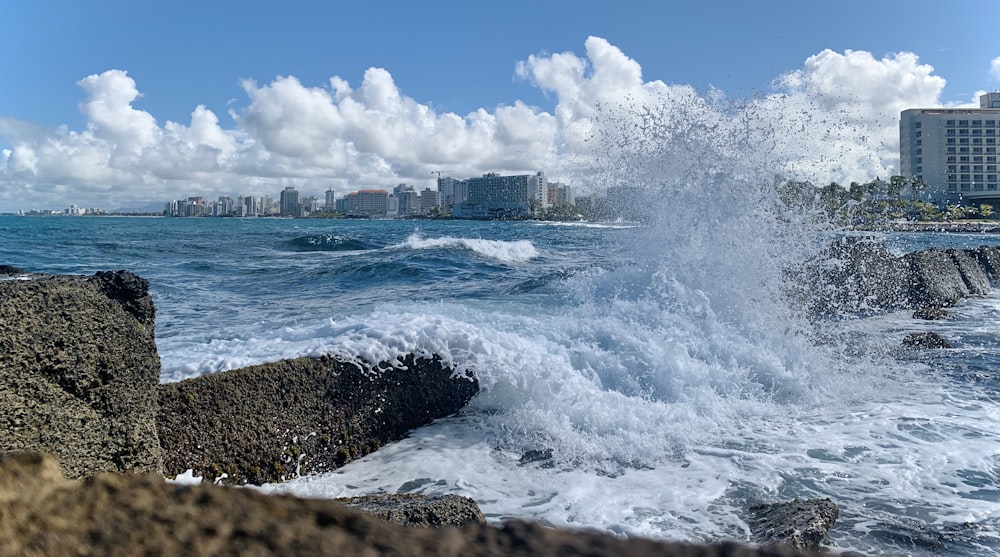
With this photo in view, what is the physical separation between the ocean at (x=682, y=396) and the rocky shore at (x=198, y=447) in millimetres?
211

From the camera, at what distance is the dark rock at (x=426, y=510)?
2938mm

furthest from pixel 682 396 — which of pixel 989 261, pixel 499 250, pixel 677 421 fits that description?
pixel 499 250

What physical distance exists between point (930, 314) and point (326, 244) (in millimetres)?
23432

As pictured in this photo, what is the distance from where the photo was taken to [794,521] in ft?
10.9

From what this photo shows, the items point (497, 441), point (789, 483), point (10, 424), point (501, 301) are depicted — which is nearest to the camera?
point (10, 424)

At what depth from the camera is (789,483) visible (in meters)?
4.16

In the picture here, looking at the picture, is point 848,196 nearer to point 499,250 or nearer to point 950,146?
point 499,250

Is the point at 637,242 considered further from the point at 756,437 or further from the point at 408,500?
the point at 408,500

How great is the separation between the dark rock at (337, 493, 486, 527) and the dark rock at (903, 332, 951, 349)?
7.76m

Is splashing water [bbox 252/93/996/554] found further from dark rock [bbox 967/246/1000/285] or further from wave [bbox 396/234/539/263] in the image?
wave [bbox 396/234/539/263]

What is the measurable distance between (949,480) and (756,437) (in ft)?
4.21

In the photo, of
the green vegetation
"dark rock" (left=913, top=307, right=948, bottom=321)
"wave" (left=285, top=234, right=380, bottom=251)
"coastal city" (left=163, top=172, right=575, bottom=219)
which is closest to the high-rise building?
"coastal city" (left=163, top=172, right=575, bottom=219)

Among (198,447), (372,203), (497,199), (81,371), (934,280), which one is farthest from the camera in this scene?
(372,203)

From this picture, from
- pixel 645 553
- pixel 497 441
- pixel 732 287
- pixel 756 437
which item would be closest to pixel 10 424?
pixel 645 553
